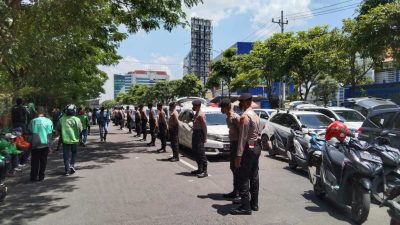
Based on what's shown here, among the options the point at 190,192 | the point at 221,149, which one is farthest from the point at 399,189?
the point at 221,149

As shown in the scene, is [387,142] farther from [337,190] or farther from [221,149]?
[221,149]

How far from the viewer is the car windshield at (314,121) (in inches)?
531

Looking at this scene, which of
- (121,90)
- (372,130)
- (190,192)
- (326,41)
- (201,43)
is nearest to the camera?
(190,192)

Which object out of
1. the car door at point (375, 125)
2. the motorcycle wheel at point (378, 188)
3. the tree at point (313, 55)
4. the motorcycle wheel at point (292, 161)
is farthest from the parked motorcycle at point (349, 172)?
the tree at point (313, 55)

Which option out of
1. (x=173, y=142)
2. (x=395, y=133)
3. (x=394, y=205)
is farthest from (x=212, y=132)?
(x=394, y=205)

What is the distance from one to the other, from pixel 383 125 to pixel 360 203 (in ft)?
14.9

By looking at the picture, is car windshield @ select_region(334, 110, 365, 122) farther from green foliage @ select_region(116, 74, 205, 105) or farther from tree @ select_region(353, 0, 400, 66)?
green foliage @ select_region(116, 74, 205, 105)

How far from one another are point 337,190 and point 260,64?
90.5 feet

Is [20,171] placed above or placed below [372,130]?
below

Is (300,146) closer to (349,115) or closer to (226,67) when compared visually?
(349,115)

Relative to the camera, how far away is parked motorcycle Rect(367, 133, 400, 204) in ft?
22.1

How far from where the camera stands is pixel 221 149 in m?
13.4

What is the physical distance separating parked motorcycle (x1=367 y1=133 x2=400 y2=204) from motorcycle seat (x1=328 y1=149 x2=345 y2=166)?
52 centimetres

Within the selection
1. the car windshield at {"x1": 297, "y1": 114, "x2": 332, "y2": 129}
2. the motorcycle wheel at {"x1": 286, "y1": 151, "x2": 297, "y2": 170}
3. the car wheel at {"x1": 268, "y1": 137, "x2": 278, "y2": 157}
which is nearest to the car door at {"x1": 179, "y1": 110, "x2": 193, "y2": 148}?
the car wheel at {"x1": 268, "y1": 137, "x2": 278, "y2": 157}
